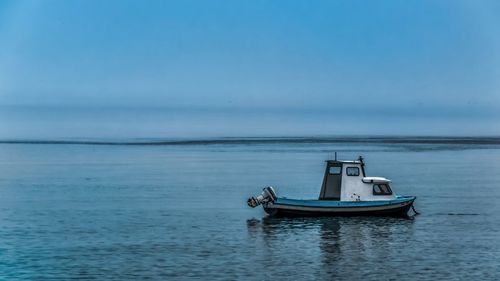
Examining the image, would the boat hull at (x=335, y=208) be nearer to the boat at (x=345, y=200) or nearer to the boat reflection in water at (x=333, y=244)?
the boat at (x=345, y=200)

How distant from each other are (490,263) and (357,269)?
21.7ft

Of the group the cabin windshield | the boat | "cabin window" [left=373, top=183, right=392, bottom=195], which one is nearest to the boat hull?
the boat

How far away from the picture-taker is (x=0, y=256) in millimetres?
48750

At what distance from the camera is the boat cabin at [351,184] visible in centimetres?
6450

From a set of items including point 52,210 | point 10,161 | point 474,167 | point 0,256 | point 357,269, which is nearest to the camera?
point 357,269

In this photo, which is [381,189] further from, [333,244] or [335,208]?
[333,244]

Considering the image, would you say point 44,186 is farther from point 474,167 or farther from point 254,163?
point 474,167

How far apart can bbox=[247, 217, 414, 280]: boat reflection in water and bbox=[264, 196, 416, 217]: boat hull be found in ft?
1.43

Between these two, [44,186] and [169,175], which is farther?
[169,175]

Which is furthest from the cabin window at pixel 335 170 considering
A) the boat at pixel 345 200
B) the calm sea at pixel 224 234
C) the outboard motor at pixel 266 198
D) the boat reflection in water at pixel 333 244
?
the outboard motor at pixel 266 198

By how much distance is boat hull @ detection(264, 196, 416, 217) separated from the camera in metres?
63.0

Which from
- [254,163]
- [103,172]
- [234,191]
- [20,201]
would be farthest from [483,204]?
[254,163]

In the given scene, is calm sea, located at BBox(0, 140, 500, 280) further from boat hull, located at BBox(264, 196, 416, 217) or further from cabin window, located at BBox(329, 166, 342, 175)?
cabin window, located at BBox(329, 166, 342, 175)

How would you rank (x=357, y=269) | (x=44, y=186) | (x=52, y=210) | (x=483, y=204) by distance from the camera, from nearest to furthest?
(x=357, y=269), (x=52, y=210), (x=483, y=204), (x=44, y=186)
